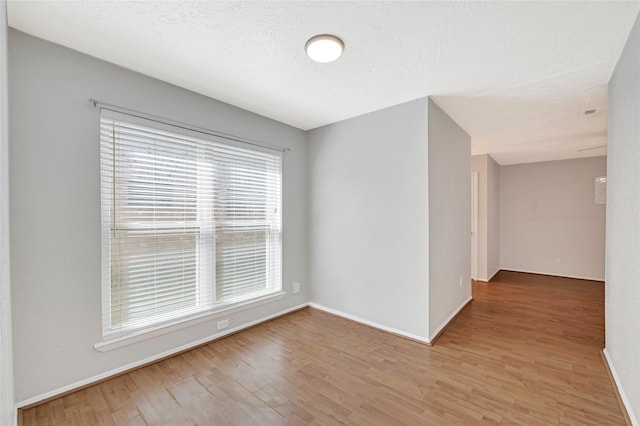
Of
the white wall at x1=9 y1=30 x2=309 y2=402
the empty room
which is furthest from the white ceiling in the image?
the white wall at x1=9 y1=30 x2=309 y2=402

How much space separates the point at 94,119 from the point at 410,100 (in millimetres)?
2855

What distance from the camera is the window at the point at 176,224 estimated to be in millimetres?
2180

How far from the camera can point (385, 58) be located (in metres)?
2.07

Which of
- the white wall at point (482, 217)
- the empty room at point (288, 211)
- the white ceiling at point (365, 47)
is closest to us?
the white ceiling at point (365, 47)

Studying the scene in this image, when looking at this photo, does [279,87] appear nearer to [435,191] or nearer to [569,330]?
[435,191]

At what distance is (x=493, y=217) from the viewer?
18.9 feet

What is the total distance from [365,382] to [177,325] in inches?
69.3

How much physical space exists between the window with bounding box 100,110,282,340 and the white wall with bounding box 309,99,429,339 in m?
0.77

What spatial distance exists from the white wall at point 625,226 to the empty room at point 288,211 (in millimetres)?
31

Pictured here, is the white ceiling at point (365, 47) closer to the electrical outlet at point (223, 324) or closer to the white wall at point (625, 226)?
the white wall at point (625, 226)

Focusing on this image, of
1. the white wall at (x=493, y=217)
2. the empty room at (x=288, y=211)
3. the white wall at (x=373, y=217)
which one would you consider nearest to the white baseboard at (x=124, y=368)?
the empty room at (x=288, y=211)

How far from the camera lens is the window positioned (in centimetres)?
218

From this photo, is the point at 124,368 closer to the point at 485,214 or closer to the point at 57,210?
the point at 57,210

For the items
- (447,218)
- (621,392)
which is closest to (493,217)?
(447,218)
